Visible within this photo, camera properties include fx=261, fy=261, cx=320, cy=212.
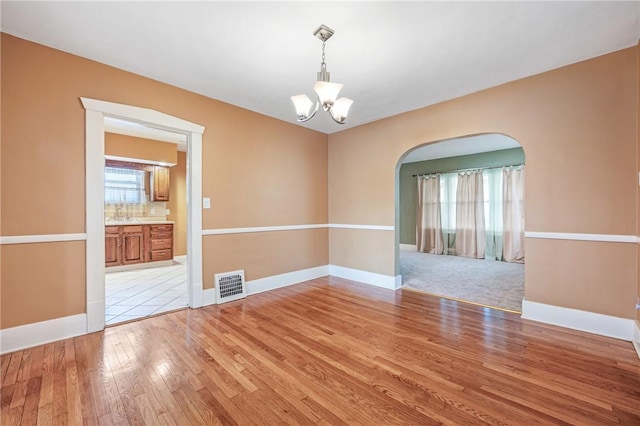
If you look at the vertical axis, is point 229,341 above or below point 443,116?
below

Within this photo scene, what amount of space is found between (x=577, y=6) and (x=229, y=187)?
3653 millimetres

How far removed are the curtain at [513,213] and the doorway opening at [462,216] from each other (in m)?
0.02

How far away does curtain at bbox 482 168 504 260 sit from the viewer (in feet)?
20.2

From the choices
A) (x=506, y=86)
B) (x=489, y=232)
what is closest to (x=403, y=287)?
(x=506, y=86)

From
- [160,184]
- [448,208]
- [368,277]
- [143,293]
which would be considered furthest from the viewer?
[448,208]

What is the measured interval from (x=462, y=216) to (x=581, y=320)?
4444 mm

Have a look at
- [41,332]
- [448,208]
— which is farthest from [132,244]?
[448,208]

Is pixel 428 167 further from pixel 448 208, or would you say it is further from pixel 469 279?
pixel 469 279

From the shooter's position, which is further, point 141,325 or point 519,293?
point 519,293

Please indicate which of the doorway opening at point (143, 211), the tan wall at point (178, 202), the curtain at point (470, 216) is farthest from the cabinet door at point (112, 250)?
the curtain at point (470, 216)

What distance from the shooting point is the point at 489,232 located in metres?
6.34

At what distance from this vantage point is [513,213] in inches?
233

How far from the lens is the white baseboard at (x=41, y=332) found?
2.14 meters

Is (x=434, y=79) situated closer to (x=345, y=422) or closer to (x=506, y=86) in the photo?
(x=506, y=86)
